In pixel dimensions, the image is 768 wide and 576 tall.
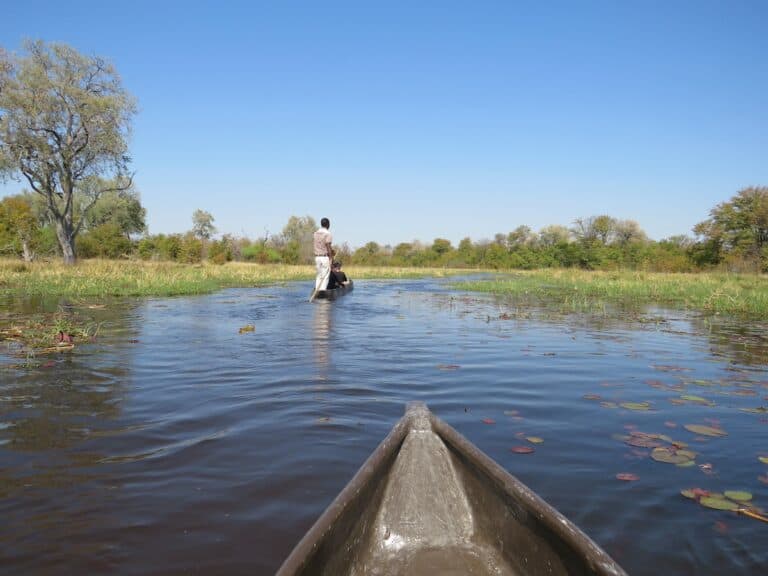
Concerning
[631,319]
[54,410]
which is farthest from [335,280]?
[54,410]

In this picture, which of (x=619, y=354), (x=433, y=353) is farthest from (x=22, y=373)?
(x=619, y=354)

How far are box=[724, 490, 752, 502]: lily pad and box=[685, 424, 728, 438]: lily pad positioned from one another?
106 cm

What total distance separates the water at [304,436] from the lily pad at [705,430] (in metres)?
0.08

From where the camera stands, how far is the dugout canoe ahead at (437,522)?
1.58 meters

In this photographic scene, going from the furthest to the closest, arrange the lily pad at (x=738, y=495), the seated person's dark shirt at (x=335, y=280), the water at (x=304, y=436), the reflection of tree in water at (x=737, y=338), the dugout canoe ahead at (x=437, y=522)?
the seated person's dark shirt at (x=335, y=280)
the reflection of tree in water at (x=737, y=338)
the lily pad at (x=738, y=495)
the water at (x=304, y=436)
the dugout canoe ahead at (x=437, y=522)

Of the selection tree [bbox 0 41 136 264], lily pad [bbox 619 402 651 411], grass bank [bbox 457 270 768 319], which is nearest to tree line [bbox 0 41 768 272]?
tree [bbox 0 41 136 264]

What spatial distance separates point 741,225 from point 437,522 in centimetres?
4411

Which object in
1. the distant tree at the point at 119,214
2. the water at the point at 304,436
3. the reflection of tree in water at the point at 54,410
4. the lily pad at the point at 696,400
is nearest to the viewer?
the water at the point at 304,436

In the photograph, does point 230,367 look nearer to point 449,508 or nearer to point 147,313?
point 449,508

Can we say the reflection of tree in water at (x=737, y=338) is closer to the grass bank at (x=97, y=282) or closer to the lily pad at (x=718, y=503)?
the lily pad at (x=718, y=503)

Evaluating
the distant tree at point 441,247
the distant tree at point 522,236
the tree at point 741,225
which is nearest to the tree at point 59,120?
the tree at point 741,225

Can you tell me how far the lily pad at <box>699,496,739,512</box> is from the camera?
257cm

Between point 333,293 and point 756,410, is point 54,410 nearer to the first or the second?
point 756,410

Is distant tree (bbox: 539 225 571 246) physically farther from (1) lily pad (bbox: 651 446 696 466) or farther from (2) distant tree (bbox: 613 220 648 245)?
(1) lily pad (bbox: 651 446 696 466)
